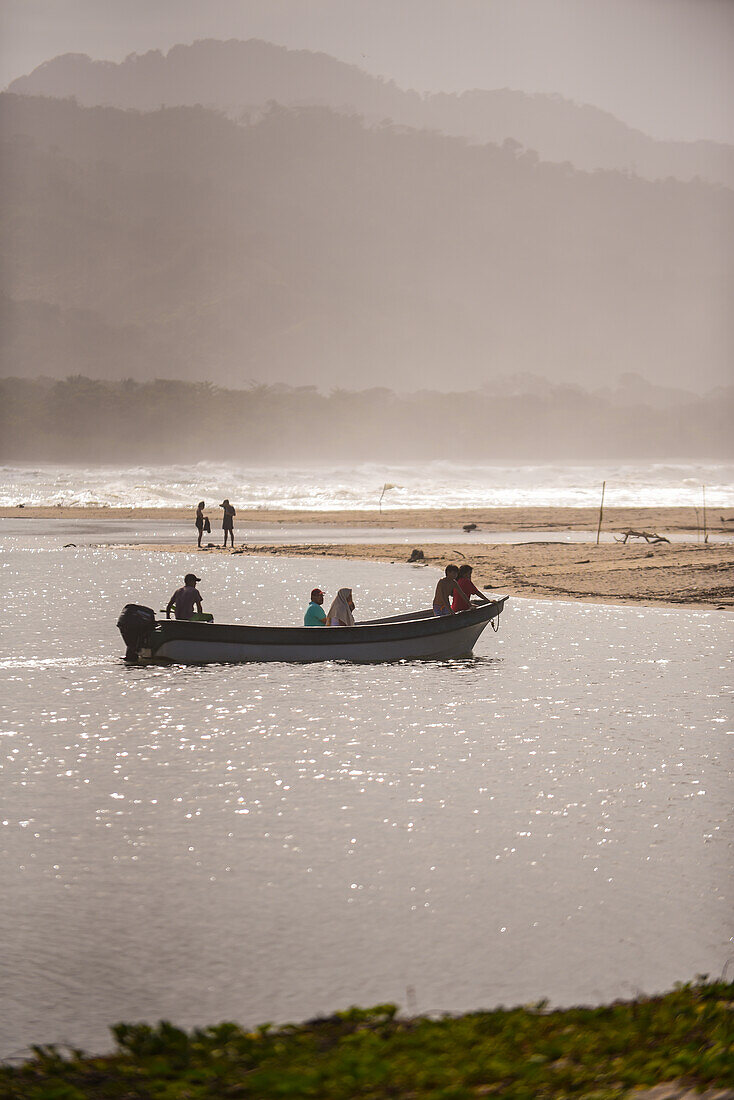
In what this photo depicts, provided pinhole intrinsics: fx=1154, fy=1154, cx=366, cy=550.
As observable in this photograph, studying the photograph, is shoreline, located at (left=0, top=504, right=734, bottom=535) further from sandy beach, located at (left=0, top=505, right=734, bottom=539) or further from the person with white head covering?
the person with white head covering

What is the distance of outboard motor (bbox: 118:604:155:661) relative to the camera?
18.7 metres

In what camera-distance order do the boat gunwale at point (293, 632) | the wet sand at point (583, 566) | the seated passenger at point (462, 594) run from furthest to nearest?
the wet sand at point (583, 566) → the seated passenger at point (462, 594) → the boat gunwale at point (293, 632)

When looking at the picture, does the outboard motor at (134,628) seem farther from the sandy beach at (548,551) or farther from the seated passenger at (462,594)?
the sandy beach at (548,551)

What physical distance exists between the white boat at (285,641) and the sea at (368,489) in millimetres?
63354

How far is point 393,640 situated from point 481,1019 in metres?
13.1

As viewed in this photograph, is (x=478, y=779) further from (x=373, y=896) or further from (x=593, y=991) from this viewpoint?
Result: (x=593, y=991)

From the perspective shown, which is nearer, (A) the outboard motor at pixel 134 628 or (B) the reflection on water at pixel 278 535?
(A) the outboard motor at pixel 134 628

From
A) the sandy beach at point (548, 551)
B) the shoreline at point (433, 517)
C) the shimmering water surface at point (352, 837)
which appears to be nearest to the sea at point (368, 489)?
the shoreline at point (433, 517)

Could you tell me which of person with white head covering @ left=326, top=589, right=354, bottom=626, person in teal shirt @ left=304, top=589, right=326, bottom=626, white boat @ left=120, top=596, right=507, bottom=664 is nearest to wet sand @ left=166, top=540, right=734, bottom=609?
white boat @ left=120, top=596, right=507, bottom=664

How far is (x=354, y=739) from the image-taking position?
43.9 ft

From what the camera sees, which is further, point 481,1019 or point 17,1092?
point 481,1019

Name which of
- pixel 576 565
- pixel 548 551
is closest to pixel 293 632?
pixel 576 565

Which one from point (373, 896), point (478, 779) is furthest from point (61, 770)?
point (373, 896)

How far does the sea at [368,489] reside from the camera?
9600cm
